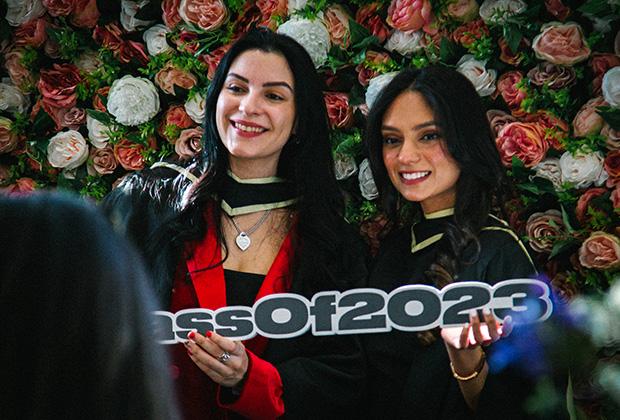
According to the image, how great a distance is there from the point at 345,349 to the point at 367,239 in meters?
0.27

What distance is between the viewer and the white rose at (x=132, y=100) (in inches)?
87.1

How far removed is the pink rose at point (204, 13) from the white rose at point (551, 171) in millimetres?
799

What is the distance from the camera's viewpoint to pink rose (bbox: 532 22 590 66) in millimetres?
1971

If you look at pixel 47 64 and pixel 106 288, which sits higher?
pixel 106 288

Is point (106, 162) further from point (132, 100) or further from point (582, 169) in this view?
point (582, 169)

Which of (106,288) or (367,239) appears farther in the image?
(367,239)

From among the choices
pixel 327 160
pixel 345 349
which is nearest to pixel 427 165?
pixel 327 160

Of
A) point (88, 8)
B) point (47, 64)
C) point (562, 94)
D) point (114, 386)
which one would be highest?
point (114, 386)

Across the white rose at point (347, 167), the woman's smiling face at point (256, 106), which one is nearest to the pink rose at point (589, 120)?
the white rose at point (347, 167)

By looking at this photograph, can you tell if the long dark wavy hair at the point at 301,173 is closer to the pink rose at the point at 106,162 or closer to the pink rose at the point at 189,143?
the pink rose at the point at 189,143

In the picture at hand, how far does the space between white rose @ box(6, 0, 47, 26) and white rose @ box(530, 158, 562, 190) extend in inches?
51.9

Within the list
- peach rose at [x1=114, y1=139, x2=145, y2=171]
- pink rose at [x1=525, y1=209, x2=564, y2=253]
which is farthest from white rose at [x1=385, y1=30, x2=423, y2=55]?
peach rose at [x1=114, y1=139, x2=145, y2=171]

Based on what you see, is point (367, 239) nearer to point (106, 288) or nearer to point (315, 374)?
point (315, 374)

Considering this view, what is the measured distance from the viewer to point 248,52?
200 cm
